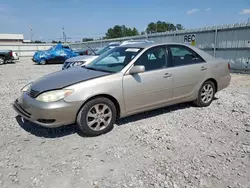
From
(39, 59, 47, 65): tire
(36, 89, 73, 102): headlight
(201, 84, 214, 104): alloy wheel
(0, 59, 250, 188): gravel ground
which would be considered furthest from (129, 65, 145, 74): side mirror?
(39, 59, 47, 65): tire

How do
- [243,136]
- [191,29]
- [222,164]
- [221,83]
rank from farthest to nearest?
[191,29]
[221,83]
[243,136]
[222,164]

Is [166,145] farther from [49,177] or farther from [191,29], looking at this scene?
[191,29]

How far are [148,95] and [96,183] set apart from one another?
2.04 meters

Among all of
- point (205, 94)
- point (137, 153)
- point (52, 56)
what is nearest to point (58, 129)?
point (137, 153)

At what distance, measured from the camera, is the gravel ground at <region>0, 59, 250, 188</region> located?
2557mm

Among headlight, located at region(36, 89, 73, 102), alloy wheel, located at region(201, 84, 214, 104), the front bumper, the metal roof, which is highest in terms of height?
the metal roof

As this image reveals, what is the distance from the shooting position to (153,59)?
425cm

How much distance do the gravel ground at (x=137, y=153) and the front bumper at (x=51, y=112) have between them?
1.16 feet

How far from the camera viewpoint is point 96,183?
8.21ft

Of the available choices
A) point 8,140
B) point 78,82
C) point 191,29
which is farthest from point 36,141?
point 191,29

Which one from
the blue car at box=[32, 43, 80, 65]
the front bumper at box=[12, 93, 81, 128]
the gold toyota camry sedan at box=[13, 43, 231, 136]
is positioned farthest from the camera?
the blue car at box=[32, 43, 80, 65]

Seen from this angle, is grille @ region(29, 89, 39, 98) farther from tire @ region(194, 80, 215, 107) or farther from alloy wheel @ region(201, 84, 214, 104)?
alloy wheel @ region(201, 84, 214, 104)

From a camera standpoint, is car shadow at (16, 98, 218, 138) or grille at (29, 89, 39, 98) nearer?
grille at (29, 89, 39, 98)

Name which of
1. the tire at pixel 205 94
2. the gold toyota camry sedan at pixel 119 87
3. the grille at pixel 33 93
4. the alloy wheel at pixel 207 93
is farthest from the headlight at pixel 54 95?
the alloy wheel at pixel 207 93
